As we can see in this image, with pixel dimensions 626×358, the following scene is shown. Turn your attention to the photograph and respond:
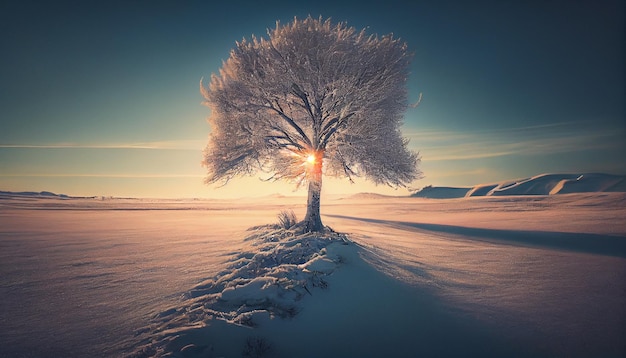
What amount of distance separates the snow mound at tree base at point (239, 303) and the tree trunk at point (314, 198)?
11.5 feet

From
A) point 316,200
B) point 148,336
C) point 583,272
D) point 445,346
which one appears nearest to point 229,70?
point 316,200

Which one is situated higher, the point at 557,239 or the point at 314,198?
the point at 314,198

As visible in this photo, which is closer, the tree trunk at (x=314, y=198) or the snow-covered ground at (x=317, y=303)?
the snow-covered ground at (x=317, y=303)

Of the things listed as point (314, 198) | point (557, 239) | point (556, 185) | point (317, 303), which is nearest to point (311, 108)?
point (314, 198)

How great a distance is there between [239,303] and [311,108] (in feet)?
27.9

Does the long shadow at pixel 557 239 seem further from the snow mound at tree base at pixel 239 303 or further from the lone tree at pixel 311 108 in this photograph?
the snow mound at tree base at pixel 239 303

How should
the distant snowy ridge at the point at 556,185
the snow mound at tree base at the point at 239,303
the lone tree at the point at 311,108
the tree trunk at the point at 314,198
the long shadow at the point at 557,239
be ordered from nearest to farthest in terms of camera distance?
the snow mound at tree base at the point at 239,303, the long shadow at the point at 557,239, the lone tree at the point at 311,108, the tree trunk at the point at 314,198, the distant snowy ridge at the point at 556,185

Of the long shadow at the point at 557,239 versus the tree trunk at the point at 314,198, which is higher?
the tree trunk at the point at 314,198

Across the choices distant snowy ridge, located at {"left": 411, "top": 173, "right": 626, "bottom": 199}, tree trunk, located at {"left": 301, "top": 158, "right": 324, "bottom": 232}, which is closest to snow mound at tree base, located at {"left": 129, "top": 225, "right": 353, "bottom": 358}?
tree trunk, located at {"left": 301, "top": 158, "right": 324, "bottom": 232}

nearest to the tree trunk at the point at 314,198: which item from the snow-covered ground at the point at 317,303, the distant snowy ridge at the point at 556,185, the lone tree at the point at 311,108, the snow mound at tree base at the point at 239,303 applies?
the lone tree at the point at 311,108

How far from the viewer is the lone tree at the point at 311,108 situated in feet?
30.9

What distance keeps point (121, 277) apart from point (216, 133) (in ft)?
23.1

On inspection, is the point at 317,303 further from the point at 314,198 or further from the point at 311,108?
the point at 311,108

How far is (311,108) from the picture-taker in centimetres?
1100
